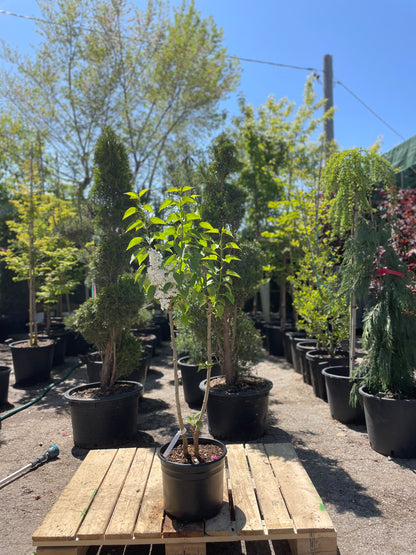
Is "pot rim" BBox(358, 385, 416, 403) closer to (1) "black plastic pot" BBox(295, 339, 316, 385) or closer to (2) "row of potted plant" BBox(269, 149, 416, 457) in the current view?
(2) "row of potted plant" BBox(269, 149, 416, 457)

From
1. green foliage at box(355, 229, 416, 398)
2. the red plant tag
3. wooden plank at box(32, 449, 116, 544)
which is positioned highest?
the red plant tag

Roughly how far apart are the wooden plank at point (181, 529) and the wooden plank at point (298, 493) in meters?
0.51

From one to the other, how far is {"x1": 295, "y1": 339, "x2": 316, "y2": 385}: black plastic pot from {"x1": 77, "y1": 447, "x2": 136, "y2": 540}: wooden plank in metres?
3.66

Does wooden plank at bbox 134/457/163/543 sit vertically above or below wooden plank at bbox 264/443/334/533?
below

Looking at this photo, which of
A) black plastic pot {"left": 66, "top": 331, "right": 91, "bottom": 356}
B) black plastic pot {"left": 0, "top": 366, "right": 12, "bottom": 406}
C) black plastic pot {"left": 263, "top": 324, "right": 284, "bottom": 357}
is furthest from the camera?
black plastic pot {"left": 66, "top": 331, "right": 91, "bottom": 356}

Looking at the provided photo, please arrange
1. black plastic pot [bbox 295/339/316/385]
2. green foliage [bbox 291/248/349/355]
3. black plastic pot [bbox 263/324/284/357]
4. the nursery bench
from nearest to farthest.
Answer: the nursery bench < green foliage [bbox 291/248/349/355] < black plastic pot [bbox 295/339/316/385] < black plastic pot [bbox 263/324/284/357]

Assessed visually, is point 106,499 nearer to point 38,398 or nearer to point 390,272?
point 390,272

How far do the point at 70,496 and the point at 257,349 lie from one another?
2516 mm

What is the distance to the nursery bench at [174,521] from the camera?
6.88ft

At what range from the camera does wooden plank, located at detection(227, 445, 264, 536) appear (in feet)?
6.97

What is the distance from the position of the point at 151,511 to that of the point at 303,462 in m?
1.71

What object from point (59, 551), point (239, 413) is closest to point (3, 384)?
point (239, 413)

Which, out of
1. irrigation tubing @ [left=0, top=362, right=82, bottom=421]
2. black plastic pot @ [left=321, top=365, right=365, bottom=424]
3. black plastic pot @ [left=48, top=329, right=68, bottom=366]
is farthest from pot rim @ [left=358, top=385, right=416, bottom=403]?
black plastic pot @ [left=48, top=329, right=68, bottom=366]

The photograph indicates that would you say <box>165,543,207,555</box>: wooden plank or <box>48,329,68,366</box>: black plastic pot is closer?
<box>165,543,207,555</box>: wooden plank
